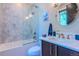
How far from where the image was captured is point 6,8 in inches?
70.9

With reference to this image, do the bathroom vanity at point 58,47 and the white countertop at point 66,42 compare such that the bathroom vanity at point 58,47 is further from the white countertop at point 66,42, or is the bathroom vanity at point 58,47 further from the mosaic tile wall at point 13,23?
Answer: the mosaic tile wall at point 13,23

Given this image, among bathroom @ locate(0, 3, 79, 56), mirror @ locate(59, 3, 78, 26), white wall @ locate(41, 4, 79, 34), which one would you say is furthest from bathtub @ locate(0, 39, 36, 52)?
mirror @ locate(59, 3, 78, 26)

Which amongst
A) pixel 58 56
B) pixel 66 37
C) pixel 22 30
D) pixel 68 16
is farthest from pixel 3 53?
pixel 68 16

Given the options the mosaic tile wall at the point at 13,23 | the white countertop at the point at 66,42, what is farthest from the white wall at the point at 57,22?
the mosaic tile wall at the point at 13,23

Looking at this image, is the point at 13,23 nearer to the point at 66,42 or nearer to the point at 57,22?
the point at 57,22

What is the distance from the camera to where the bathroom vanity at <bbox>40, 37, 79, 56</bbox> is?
1637 millimetres

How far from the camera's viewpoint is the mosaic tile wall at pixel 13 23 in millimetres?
1796

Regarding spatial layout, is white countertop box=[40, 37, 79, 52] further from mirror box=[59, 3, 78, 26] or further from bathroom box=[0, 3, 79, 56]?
mirror box=[59, 3, 78, 26]

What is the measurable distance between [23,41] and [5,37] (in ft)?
0.74

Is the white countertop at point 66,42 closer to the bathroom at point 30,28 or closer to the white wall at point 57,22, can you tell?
the bathroom at point 30,28

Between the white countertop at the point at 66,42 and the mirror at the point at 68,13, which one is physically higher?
the mirror at the point at 68,13

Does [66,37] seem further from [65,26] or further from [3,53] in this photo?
[3,53]

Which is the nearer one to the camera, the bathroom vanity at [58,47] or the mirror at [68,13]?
the bathroom vanity at [58,47]

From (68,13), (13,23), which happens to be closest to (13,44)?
(13,23)
